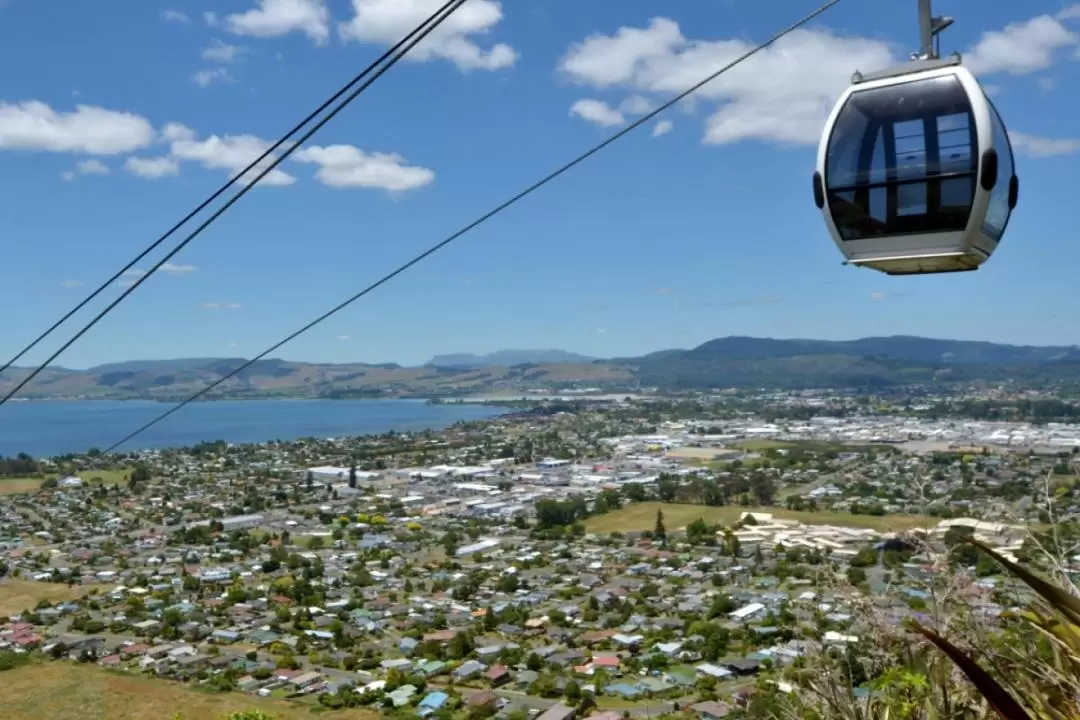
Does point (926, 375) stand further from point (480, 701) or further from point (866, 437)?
point (480, 701)

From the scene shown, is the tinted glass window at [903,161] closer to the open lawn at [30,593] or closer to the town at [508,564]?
the town at [508,564]

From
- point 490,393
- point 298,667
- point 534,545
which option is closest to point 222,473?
point 534,545

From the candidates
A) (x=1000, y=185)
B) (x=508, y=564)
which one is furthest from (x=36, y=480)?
(x=1000, y=185)

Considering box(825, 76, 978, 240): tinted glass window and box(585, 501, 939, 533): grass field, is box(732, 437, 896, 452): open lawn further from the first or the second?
box(825, 76, 978, 240): tinted glass window

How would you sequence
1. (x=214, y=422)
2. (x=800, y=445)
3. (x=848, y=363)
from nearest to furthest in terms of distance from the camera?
(x=800, y=445), (x=214, y=422), (x=848, y=363)

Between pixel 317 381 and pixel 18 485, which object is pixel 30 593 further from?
pixel 317 381
